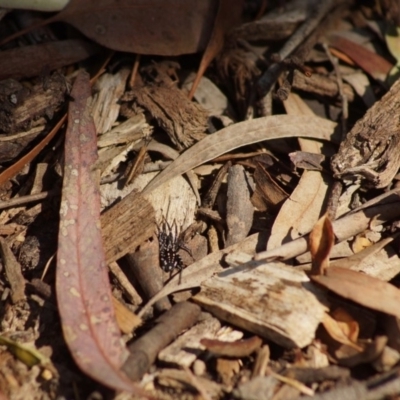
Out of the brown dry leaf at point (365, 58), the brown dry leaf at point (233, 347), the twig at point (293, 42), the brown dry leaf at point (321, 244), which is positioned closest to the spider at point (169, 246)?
the brown dry leaf at point (233, 347)

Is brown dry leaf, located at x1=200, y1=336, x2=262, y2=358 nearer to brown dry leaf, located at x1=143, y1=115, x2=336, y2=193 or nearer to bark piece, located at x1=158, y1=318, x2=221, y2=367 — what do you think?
bark piece, located at x1=158, y1=318, x2=221, y2=367

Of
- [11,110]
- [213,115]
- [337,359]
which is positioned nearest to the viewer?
[337,359]

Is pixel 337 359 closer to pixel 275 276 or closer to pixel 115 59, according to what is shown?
pixel 275 276

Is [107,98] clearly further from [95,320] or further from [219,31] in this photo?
[95,320]

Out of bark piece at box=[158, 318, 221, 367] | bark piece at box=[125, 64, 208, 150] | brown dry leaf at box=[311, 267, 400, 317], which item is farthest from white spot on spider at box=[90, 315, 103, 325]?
bark piece at box=[125, 64, 208, 150]

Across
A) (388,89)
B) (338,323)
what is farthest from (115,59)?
(338,323)

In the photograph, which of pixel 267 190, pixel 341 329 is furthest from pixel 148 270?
pixel 341 329

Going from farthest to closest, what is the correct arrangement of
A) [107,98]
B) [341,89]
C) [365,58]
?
[365,58], [341,89], [107,98]
